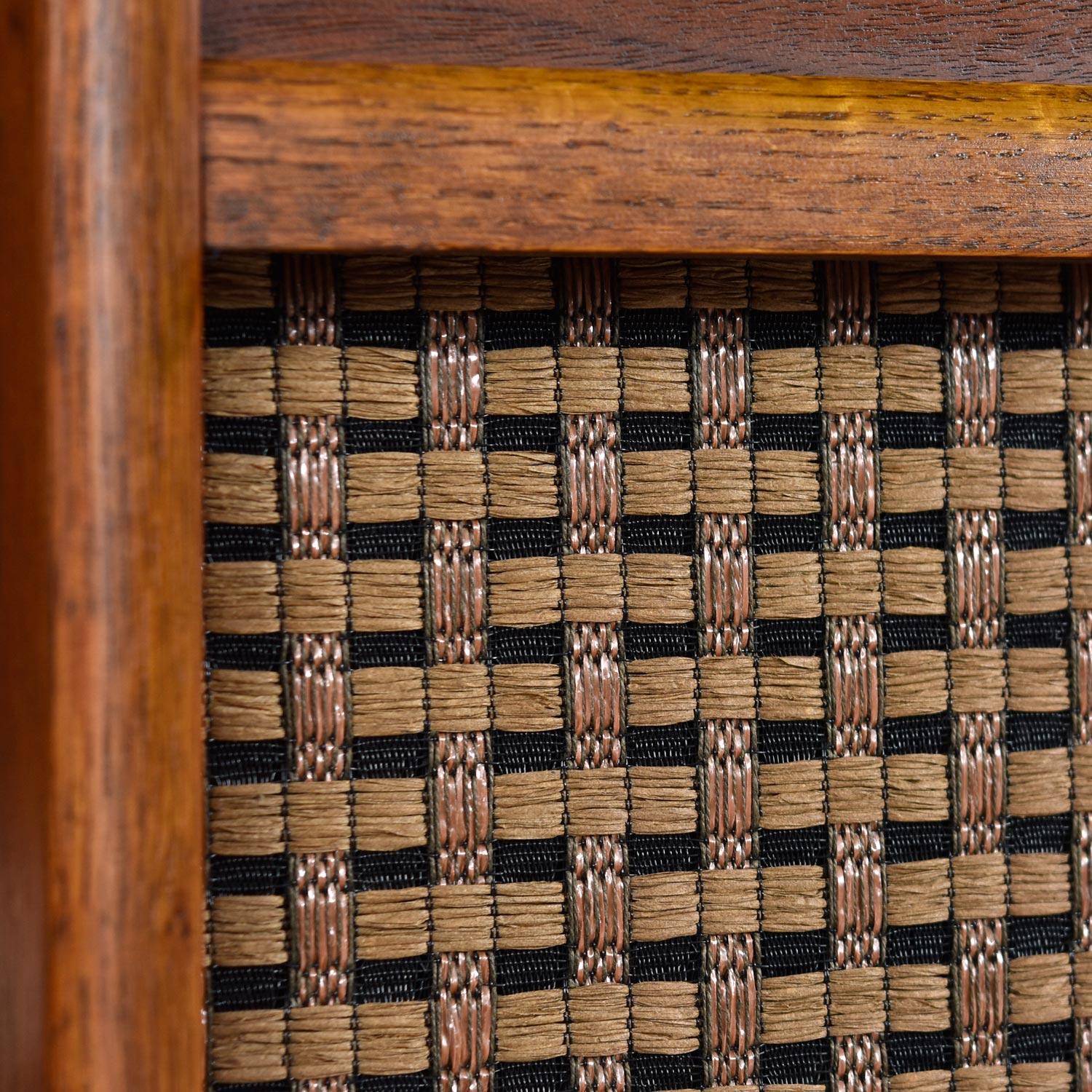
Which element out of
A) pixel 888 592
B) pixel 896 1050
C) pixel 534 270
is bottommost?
pixel 896 1050

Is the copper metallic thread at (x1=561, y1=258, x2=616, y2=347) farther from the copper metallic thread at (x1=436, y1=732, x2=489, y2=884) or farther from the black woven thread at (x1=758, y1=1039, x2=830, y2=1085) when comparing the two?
the black woven thread at (x1=758, y1=1039, x2=830, y2=1085)

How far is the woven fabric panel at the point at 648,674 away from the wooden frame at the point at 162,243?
0.13 feet

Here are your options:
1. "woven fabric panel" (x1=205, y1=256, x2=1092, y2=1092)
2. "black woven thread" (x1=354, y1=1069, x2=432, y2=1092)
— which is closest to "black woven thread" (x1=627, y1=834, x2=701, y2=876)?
"woven fabric panel" (x1=205, y1=256, x2=1092, y2=1092)

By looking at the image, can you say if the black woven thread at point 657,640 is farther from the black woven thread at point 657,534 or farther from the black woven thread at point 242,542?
the black woven thread at point 242,542

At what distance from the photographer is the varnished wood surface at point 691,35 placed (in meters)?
0.35

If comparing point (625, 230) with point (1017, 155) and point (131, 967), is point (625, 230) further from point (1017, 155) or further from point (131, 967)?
point (131, 967)

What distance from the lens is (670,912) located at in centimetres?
40

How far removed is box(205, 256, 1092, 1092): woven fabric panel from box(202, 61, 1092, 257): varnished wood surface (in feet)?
0.12

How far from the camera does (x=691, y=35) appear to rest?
0.38 metres

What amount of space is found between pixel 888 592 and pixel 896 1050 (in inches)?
6.9

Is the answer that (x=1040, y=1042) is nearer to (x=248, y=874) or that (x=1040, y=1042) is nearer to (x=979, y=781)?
(x=979, y=781)

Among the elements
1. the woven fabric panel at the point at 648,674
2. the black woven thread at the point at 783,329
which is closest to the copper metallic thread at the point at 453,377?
the woven fabric panel at the point at 648,674

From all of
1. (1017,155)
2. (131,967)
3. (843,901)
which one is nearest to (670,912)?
(843,901)

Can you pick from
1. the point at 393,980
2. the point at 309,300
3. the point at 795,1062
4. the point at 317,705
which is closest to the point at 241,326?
the point at 309,300
